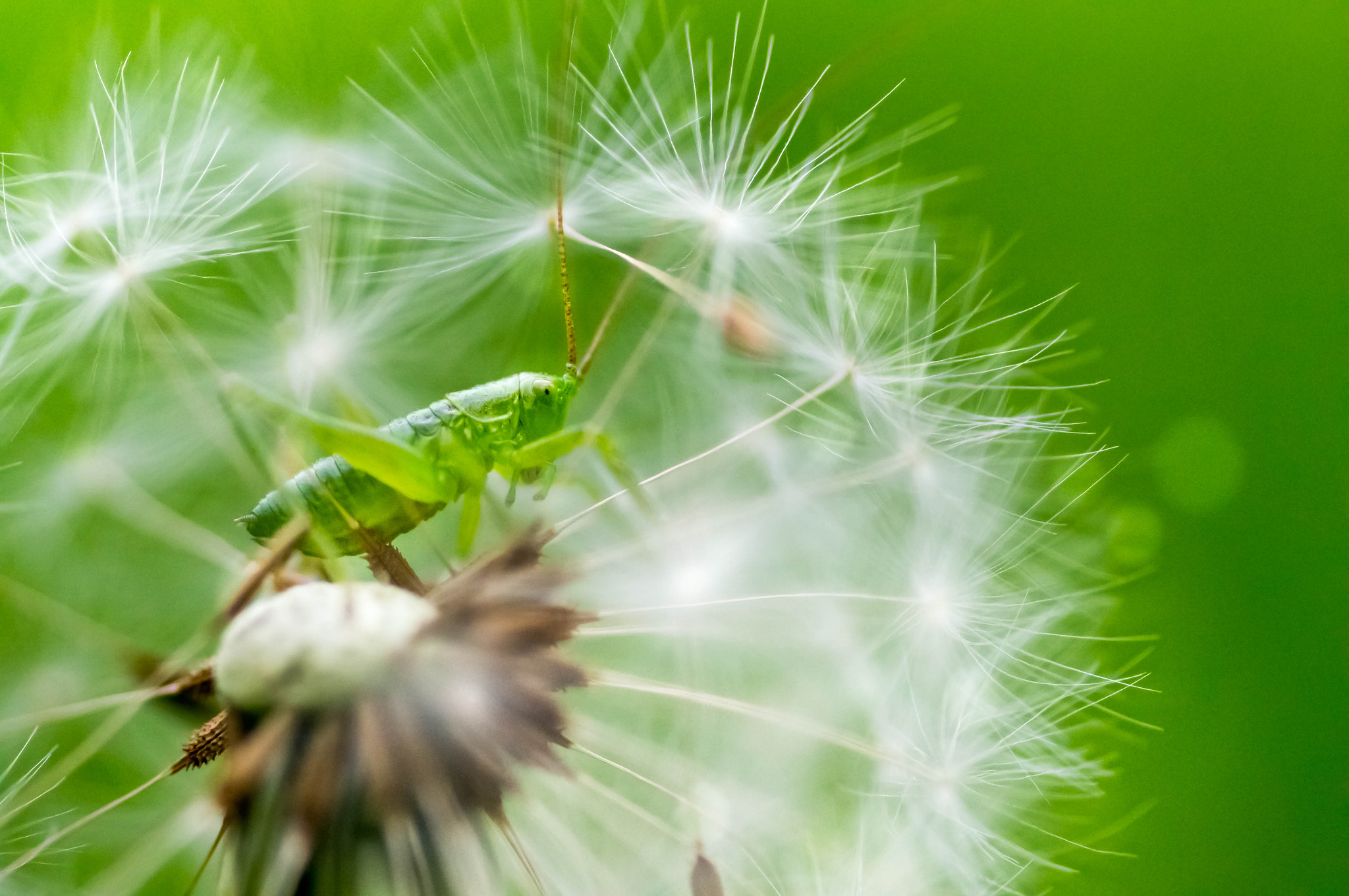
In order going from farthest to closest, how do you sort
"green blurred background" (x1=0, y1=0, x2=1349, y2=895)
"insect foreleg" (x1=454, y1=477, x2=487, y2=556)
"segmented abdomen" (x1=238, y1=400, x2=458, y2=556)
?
"green blurred background" (x1=0, y1=0, x2=1349, y2=895), "insect foreleg" (x1=454, y1=477, x2=487, y2=556), "segmented abdomen" (x1=238, y1=400, x2=458, y2=556)

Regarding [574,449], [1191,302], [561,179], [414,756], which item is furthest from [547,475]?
[1191,302]

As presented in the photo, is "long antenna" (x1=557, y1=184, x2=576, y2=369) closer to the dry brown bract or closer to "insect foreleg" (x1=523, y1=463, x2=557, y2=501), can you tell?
"insect foreleg" (x1=523, y1=463, x2=557, y2=501)

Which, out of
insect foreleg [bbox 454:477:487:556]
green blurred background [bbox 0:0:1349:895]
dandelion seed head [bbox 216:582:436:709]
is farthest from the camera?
green blurred background [bbox 0:0:1349:895]

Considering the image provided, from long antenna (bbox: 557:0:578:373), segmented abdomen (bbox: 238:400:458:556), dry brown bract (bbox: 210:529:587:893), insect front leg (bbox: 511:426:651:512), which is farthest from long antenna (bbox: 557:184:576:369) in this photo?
dry brown bract (bbox: 210:529:587:893)

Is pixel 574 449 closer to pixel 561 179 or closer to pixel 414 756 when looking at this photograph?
pixel 561 179

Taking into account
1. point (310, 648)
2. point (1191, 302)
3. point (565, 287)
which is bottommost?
point (1191, 302)

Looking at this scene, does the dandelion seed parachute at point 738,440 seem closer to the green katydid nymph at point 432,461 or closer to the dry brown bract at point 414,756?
the green katydid nymph at point 432,461

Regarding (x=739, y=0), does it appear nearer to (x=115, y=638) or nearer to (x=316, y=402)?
(x=316, y=402)

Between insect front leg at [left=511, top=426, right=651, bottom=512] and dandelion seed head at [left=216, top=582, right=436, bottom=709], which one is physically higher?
insect front leg at [left=511, top=426, right=651, bottom=512]
